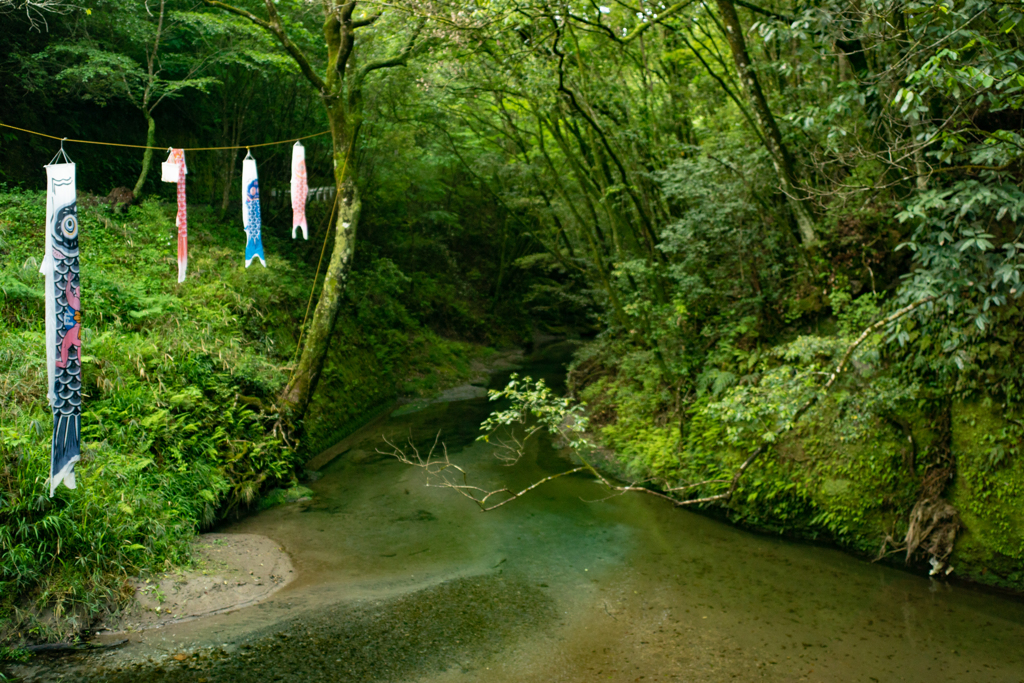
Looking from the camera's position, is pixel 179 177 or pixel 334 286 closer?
pixel 179 177

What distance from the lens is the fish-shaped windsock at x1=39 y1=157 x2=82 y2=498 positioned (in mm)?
5309

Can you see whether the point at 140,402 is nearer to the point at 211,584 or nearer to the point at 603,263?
the point at 211,584

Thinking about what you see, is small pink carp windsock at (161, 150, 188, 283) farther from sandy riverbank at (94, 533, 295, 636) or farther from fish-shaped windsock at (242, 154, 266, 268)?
sandy riverbank at (94, 533, 295, 636)

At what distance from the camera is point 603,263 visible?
39.0ft

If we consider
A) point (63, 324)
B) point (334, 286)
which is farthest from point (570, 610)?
point (334, 286)

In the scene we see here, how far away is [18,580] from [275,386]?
450 centimetres

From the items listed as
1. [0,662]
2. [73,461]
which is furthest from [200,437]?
[0,662]

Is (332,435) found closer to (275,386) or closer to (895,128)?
(275,386)

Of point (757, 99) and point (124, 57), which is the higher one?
point (124, 57)

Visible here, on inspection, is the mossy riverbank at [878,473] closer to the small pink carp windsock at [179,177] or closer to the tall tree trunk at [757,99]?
the tall tree trunk at [757,99]

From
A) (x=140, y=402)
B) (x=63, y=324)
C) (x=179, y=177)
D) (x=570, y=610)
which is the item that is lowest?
(x=570, y=610)

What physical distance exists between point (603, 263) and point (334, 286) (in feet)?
16.2

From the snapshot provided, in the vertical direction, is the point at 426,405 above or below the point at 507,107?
below

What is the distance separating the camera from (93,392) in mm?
6973
